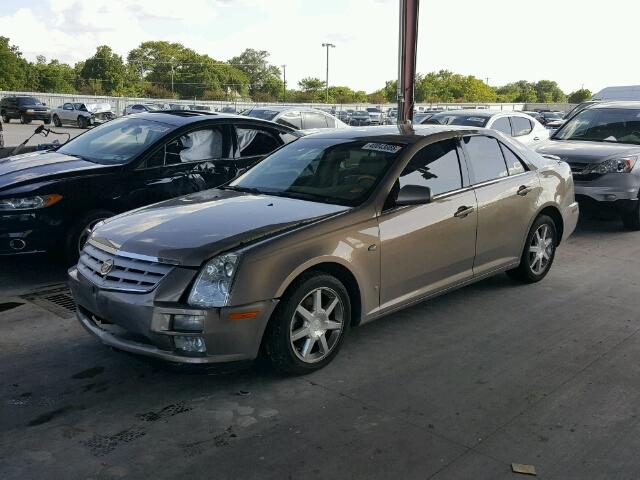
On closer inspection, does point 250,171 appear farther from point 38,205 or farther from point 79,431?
point 79,431

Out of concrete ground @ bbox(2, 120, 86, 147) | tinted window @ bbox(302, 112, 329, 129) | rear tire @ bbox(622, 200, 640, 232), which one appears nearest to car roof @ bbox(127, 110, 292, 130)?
rear tire @ bbox(622, 200, 640, 232)

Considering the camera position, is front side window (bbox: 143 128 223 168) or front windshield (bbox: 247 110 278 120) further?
front windshield (bbox: 247 110 278 120)

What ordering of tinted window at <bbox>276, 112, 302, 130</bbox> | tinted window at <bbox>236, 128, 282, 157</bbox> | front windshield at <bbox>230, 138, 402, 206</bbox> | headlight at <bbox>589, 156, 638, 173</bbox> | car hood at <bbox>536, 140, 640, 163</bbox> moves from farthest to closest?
tinted window at <bbox>276, 112, 302, 130</bbox>, car hood at <bbox>536, 140, 640, 163</bbox>, headlight at <bbox>589, 156, 638, 173</bbox>, tinted window at <bbox>236, 128, 282, 157</bbox>, front windshield at <bbox>230, 138, 402, 206</bbox>

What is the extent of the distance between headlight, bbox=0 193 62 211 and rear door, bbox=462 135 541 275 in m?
3.86

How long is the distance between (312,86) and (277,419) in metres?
123

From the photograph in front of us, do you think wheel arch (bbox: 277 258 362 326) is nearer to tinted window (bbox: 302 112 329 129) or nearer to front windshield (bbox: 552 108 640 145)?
front windshield (bbox: 552 108 640 145)

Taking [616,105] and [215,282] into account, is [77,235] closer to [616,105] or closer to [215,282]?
[215,282]

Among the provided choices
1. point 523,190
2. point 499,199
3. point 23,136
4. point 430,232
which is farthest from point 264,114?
point 430,232

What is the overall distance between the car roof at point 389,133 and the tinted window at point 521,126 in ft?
25.3

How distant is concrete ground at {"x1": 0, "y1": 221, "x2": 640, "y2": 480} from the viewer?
3.16m

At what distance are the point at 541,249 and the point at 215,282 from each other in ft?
12.4

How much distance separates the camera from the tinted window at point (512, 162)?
5844 mm

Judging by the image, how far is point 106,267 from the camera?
4.00 meters

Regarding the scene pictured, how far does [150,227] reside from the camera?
4195 mm
